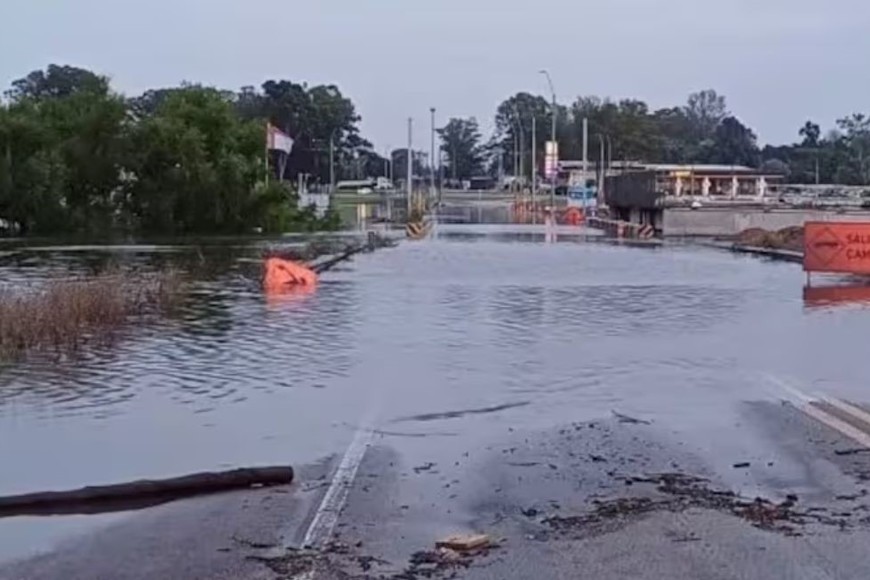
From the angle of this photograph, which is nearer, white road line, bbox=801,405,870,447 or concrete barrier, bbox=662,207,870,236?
white road line, bbox=801,405,870,447

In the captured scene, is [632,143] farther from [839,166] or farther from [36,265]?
[36,265]

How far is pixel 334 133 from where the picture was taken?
176 metres

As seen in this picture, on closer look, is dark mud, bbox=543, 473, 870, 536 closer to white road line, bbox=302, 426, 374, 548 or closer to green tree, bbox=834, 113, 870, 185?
white road line, bbox=302, 426, 374, 548

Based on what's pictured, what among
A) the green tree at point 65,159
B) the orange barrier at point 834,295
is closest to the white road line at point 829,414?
the orange barrier at point 834,295

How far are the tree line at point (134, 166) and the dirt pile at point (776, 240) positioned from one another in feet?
73.1

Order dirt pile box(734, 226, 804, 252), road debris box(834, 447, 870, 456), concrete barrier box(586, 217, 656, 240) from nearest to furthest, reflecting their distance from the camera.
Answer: road debris box(834, 447, 870, 456) < dirt pile box(734, 226, 804, 252) < concrete barrier box(586, 217, 656, 240)

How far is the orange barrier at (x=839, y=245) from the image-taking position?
32.9 m

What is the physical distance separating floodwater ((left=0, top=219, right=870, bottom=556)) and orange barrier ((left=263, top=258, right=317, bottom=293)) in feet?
1.46

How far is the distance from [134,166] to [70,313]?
46.9 metres

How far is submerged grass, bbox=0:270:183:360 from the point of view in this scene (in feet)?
60.6

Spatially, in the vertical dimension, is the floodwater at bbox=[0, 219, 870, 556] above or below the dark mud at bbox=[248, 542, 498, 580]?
below

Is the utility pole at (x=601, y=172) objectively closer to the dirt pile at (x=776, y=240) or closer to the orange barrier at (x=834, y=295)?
the dirt pile at (x=776, y=240)

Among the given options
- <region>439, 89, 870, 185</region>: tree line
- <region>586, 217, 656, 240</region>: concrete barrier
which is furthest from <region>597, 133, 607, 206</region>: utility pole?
<region>586, 217, 656, 240</region>: concrete barrier

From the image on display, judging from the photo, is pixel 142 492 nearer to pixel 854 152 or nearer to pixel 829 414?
pixel 829 414
